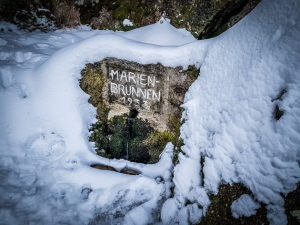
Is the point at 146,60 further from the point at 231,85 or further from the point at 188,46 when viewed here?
the point at 231,85

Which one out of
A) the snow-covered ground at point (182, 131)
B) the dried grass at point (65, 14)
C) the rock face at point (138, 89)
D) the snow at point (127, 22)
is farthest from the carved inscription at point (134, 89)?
the dried grass at point (65, 14)

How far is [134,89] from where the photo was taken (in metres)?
5.13

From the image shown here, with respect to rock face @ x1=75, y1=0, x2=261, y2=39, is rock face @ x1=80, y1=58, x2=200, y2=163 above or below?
below

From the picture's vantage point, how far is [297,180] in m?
1.92

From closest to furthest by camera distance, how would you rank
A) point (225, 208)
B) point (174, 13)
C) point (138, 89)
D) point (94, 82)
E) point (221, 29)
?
point (225, 208) → point (221, 29) → point (138, 89) → point (94, 82) → point (174, 13)

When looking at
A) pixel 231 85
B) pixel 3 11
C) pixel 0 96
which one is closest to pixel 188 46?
pixel 231 85

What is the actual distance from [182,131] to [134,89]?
1.93 m

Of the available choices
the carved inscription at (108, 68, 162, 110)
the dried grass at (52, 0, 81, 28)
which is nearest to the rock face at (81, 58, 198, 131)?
the carved inscription at (108, 68, 162, 110)

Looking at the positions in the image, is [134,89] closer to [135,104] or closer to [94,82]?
[135,104]

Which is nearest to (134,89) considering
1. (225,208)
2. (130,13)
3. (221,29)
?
(221,29)

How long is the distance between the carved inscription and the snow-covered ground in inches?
18.2

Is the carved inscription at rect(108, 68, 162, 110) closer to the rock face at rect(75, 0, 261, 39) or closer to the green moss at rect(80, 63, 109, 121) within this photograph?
the green moss at rect(80, 63, 109, 121)

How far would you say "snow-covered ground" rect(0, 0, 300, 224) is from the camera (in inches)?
89.1

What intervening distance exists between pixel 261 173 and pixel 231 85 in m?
1.49
